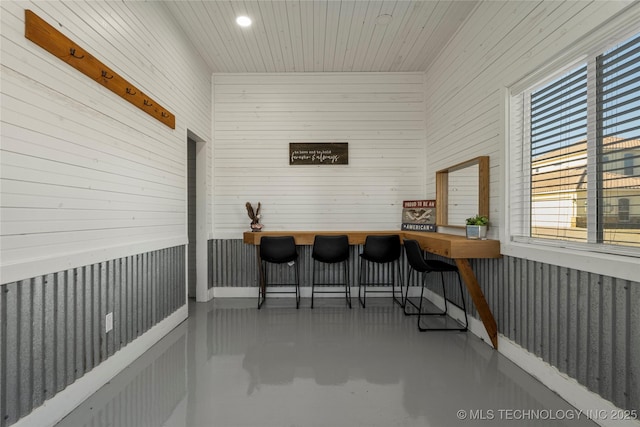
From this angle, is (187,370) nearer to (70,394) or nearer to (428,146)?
(70,394)

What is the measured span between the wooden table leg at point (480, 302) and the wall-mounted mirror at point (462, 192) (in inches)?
23.9

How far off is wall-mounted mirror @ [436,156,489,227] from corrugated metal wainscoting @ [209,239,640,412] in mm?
605

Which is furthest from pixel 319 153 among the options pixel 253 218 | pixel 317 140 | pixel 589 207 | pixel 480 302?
pixel 589 207

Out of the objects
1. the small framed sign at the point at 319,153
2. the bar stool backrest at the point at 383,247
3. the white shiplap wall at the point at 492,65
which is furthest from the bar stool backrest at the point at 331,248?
the white shiplap wall at the point at 492,65

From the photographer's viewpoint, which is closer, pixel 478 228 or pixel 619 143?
pixel 619 143

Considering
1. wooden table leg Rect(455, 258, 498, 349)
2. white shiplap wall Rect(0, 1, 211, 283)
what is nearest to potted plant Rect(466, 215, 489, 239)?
wooden table leg Rect(455, 258, 498, 349)

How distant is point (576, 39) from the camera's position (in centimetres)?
192

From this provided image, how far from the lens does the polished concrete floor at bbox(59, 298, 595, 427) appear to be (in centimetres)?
183

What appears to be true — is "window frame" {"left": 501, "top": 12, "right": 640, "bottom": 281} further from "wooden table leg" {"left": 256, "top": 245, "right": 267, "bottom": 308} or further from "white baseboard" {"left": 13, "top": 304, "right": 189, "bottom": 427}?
"white baseboard" {"left": 13, "top": 304, "right": 189, "bottom": 427}

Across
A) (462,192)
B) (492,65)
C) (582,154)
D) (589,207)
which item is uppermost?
(492,65)

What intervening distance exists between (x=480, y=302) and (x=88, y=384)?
309cm

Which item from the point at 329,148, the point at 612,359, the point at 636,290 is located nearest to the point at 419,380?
the point at 612,359

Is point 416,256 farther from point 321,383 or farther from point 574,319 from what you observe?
point 321,383

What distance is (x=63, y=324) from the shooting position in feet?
5.96
